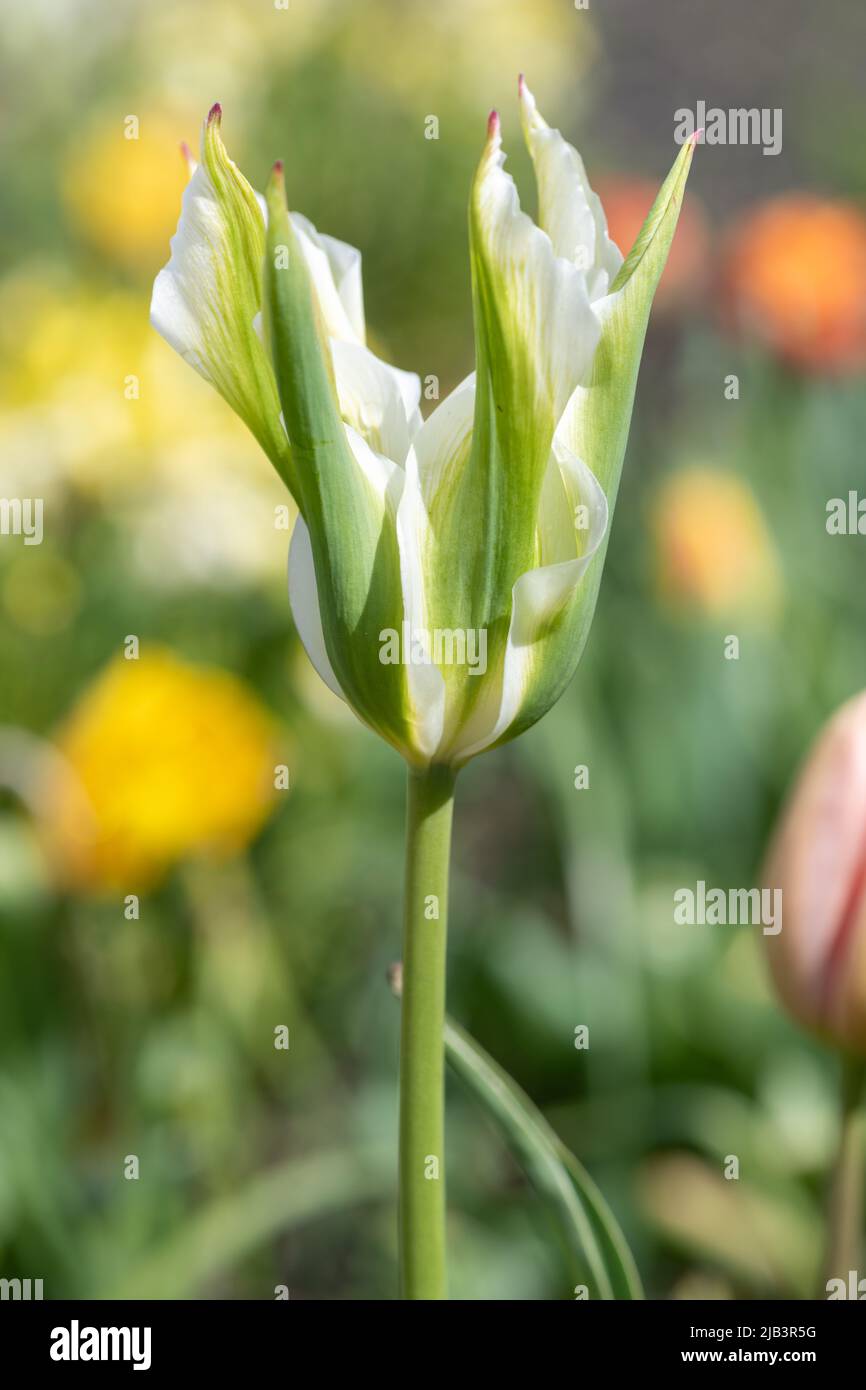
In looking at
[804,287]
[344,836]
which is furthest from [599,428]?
[804,287]

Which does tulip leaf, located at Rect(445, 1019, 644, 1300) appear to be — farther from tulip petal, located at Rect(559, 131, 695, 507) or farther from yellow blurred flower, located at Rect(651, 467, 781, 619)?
yellow blurred flower, located at Rect(651, 467, 781, 619)

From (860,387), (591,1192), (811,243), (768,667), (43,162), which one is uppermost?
(43,162)

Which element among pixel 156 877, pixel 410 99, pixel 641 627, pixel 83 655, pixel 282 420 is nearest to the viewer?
pixel 282 420

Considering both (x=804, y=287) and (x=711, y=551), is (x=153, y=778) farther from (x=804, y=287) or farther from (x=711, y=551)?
(x=804, y=287)

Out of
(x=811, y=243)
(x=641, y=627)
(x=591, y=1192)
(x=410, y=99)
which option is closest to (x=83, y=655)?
(x=641, y=627)

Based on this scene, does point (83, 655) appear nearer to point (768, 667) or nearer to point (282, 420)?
point (768, 667)

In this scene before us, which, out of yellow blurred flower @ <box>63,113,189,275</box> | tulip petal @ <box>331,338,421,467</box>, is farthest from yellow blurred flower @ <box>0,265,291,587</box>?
tulip petal @ <box>331,338,421,467</box>

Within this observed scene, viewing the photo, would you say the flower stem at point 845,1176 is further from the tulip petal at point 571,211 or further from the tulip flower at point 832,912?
the tulip petal at point 571,211
